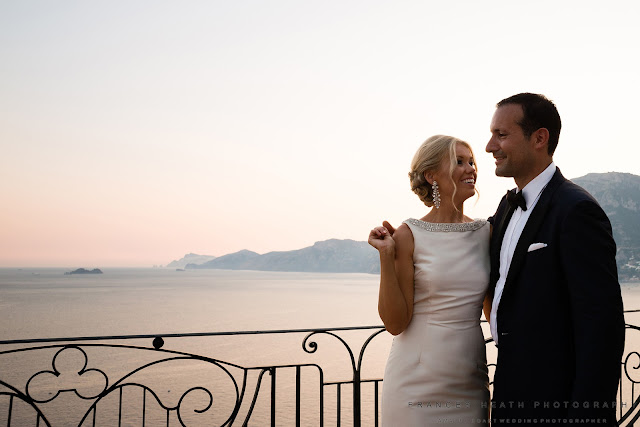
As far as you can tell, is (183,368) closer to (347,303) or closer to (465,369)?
(465,369)

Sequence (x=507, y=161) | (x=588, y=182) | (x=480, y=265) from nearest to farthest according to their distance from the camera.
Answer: (x=507, y=161) → (x=480, y=265) → (x=588, y=182)

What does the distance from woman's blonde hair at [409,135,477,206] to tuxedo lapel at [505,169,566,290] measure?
37 cm

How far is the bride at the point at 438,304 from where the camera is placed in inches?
83.8

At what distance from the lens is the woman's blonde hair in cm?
223

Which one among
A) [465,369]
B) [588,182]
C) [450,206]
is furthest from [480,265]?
[588,182]

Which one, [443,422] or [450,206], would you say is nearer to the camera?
[443,422]

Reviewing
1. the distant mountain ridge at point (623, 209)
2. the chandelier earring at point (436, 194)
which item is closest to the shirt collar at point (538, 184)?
the chandelier earring at point (436, 194)

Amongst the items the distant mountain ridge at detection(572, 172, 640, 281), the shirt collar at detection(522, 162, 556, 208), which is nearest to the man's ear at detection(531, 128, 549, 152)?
the shirt collar at detection(522, 162, 556, 208)

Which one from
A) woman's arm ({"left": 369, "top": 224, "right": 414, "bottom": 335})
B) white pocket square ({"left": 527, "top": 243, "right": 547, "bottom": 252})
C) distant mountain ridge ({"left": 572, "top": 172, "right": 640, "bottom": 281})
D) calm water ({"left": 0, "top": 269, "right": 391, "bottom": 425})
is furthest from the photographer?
distant mountain ridge ({"left": 572, "top": 172, "right": 640, "bottom": 281})

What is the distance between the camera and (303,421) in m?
20.2

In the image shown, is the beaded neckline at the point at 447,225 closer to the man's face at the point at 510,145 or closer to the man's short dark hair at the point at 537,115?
the man's face at the point at 510,145

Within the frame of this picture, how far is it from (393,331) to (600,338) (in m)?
0.80

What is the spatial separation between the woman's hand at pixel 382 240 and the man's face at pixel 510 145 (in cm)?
53

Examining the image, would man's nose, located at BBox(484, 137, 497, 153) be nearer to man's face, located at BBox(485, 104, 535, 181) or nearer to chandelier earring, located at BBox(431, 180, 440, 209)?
man's face, located at BBox(485, 104, 535, 181)
